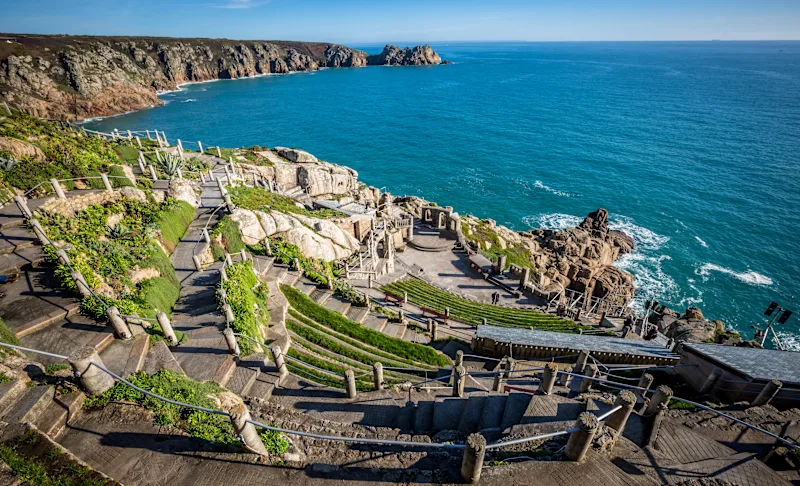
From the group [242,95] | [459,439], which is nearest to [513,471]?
[459,439]

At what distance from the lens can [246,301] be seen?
15.2 m

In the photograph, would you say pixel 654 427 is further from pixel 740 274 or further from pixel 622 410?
pixel 740 274

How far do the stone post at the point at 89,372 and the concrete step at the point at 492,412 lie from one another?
1147cm

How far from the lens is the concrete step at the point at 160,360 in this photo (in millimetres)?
11033

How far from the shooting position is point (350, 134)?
8856 centimetres

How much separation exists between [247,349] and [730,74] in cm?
25514

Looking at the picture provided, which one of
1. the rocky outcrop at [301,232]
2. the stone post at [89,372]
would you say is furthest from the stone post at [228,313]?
the rocky outcrop at [301,232]

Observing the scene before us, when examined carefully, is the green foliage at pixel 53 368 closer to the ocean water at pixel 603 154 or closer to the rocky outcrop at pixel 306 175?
the rocky outcrop at pixel 306 175

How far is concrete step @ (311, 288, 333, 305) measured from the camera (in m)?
19.9

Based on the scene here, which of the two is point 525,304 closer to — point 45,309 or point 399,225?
point 399,225

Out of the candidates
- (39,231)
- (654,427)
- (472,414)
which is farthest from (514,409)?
(39,231)

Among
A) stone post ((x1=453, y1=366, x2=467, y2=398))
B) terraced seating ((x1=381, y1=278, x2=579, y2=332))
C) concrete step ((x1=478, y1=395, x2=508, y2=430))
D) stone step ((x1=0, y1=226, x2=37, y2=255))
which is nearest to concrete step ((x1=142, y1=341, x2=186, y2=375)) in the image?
stone step ((x1=0, y1=226, x2=37, y2=255))

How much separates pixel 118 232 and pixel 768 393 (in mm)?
27329

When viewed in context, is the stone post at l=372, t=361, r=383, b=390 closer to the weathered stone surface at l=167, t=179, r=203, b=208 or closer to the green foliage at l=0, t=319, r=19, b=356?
the green foliage at l=0, t=319, r=19, b=356
